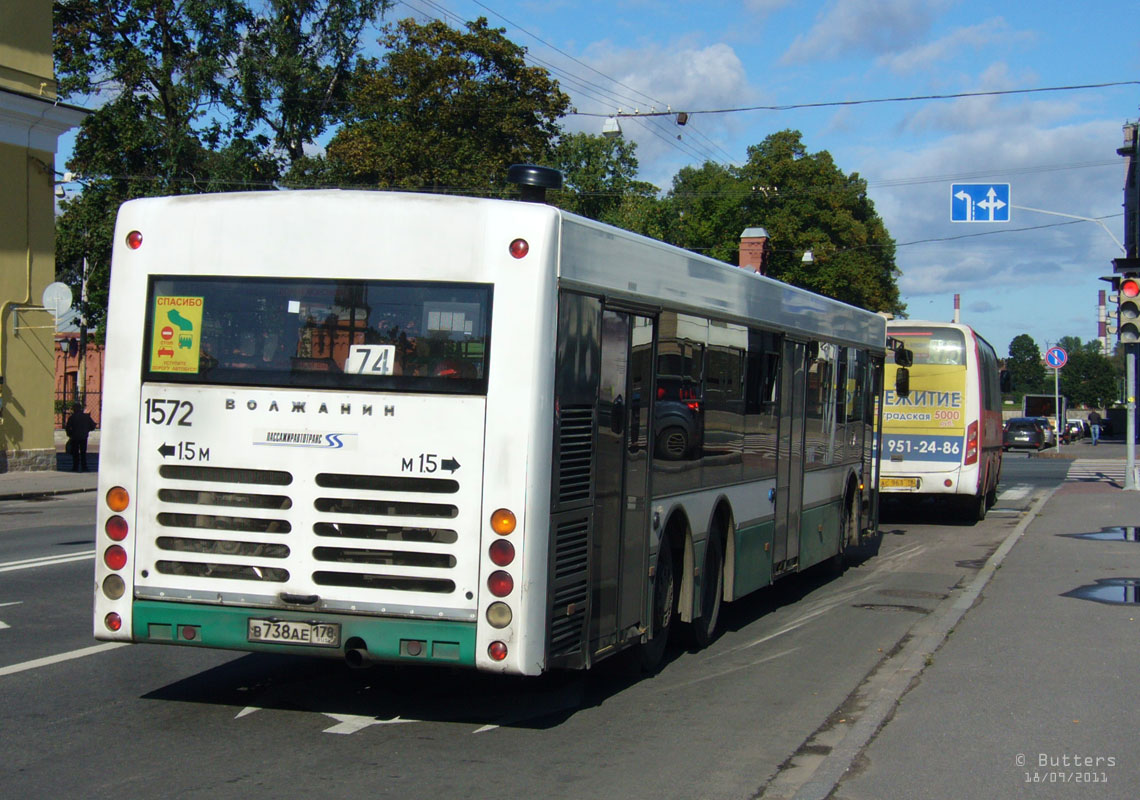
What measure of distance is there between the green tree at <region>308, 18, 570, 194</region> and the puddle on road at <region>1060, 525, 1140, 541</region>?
27.3 m

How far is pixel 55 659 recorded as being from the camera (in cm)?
824

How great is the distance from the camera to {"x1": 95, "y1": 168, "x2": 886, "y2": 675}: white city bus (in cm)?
638

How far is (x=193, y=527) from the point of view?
675 cm

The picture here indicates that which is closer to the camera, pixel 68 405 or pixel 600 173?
pixel 68 405

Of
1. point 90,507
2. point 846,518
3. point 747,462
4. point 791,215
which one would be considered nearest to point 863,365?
point 846,518

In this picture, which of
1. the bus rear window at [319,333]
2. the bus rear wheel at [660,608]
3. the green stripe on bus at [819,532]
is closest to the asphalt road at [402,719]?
the bus rear wheel at [660,608]

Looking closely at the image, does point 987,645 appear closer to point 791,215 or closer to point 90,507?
point 90,507

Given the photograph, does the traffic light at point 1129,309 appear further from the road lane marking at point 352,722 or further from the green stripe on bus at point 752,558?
the road lane marking at point 352,722

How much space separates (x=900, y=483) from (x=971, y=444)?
130 cm

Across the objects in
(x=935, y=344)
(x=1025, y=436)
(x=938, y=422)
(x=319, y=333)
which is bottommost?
(x=1025, y=436)

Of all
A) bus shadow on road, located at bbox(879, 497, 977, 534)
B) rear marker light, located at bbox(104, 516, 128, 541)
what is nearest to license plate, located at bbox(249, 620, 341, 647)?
rear marker light, located at bbox(104, 516, 128, 541)

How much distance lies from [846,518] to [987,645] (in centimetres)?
474

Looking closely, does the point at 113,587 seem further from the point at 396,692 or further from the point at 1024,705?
the point at 1024,705

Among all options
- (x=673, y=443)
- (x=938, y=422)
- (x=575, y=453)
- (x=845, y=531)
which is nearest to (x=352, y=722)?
(x=575, y=453)
